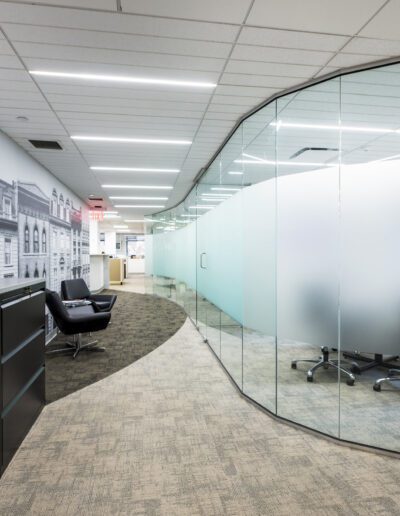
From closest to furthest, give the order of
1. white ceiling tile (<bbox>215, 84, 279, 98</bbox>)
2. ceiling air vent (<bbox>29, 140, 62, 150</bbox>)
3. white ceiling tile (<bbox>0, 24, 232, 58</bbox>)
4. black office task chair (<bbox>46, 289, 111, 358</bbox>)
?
white ceiling tile (<bbox>0, 24, 232, 58</bbox>) → white ceiling tile (<bbox>215, 84, 279, 98</bbox>) → ceiling air vent (<bbox>29, 140, 62, 150</bbox>) → black office task chair (<bbox>46, 289, 111, 358</bbox>)

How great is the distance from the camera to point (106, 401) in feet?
10.7

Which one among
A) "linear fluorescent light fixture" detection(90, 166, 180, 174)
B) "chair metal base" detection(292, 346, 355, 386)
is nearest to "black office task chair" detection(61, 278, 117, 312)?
"linear fluorescent light fixture" detection(90, 166, 180, 174)

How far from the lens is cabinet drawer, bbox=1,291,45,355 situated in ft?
7.10

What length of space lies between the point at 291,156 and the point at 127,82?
1743 millimetres

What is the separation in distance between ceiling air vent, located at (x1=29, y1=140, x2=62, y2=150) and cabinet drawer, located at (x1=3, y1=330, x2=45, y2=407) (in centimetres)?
261

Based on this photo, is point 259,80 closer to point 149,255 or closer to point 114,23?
point 114,23

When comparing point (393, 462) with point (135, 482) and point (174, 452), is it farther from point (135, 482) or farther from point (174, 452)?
point (135, 482)

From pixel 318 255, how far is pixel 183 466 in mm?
1862

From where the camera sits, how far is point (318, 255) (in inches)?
104

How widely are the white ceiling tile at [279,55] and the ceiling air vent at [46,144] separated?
291 centimetres

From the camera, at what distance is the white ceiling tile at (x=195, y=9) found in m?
1.87

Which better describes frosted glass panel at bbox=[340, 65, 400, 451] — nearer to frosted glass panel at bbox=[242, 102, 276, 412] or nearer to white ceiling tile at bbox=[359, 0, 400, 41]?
white ceiling tile at bbox=[359, 0, 400, 41]

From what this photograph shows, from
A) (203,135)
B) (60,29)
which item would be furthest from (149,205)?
(60,29)

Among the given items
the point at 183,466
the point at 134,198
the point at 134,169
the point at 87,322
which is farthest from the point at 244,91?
the point at 134,198
